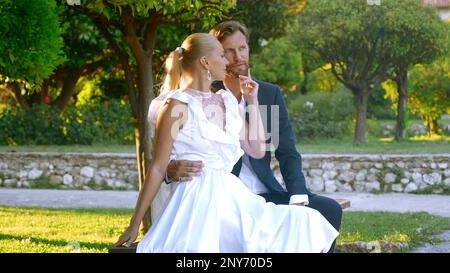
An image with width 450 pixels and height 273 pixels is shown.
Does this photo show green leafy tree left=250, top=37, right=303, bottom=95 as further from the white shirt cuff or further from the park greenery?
the white shirt cuff

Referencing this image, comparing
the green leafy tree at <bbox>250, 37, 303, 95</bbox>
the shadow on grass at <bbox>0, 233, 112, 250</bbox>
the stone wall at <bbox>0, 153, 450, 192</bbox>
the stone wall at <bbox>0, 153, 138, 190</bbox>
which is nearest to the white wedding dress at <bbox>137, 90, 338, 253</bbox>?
the shadow on grass at <bbox>0, 233, 112, 250</bbox>

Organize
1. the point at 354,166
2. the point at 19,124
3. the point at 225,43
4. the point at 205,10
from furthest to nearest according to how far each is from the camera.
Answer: the point at 19,124 → the point at 354,166 → the point at 205,10 → the point at 225,43

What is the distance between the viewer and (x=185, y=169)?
3930 mm

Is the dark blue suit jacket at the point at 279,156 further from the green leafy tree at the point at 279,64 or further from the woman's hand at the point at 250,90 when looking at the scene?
the green leafy tree at the point at 279,64

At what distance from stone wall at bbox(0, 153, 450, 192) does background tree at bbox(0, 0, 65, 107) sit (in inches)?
274

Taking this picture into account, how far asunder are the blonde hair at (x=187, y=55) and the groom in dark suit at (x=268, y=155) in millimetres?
556

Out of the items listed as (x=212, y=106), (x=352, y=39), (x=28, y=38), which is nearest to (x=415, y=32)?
(x=352, y=39)

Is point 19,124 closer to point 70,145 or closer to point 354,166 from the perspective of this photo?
point 70,145

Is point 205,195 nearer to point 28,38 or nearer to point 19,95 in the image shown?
point 28,38

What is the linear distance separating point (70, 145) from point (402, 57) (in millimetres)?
7829

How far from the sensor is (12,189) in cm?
1380

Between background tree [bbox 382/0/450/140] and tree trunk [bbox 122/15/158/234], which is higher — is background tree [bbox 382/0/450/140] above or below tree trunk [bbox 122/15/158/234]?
above

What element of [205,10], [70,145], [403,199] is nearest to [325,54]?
[70,145]

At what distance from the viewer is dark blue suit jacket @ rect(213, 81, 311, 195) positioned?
4.66 meters
